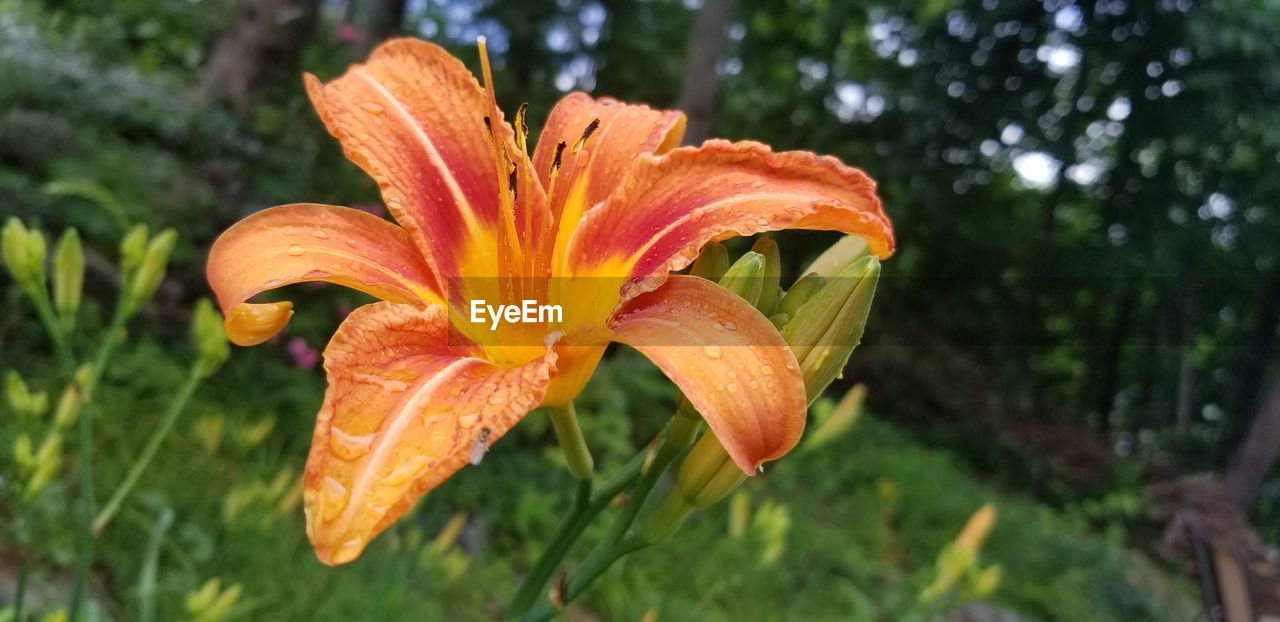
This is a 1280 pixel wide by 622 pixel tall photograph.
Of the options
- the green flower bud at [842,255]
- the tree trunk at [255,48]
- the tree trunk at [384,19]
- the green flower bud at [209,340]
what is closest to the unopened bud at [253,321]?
the green flower bud at [842,255]

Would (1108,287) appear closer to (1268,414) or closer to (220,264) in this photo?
(1268,414)

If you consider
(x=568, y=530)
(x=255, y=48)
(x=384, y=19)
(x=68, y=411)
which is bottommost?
(x=384, y=19)

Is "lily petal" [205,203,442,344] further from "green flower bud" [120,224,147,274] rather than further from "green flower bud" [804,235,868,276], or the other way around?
"green flower bud" [120,224,147,274]

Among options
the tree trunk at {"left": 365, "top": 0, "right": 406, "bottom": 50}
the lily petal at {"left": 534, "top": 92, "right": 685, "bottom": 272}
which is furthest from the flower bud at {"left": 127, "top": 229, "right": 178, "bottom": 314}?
the tree trunk at {"left": 365, "top": 0, "right": 406, "bottom": 50}

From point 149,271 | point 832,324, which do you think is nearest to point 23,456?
point 149,271

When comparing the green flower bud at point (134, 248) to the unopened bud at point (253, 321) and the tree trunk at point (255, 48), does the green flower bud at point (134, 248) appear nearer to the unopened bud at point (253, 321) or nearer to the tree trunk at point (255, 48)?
the unopened bud at point (253, 321)

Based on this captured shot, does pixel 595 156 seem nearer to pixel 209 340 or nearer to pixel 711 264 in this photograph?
pixel 711 264
